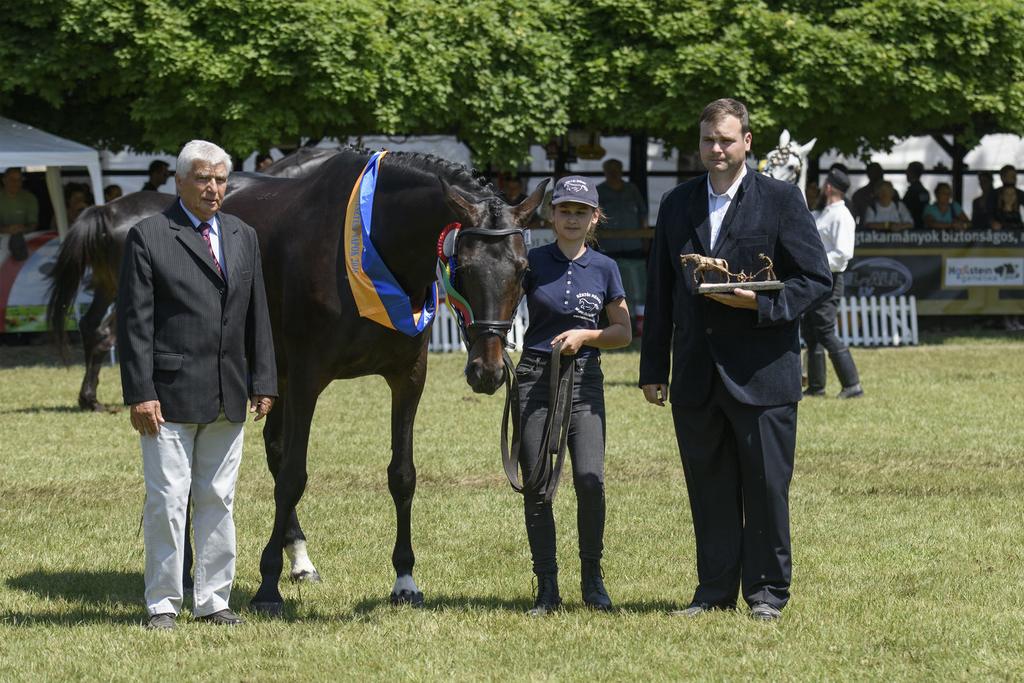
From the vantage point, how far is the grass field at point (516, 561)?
17.3 feet

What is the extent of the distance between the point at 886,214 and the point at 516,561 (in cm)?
1380

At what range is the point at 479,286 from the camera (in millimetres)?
5383

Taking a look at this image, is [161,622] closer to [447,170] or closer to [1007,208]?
[447,170]

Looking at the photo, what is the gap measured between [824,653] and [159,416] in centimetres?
277

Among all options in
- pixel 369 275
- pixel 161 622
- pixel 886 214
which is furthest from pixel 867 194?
pixel 161 622

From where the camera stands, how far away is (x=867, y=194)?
65.9ft

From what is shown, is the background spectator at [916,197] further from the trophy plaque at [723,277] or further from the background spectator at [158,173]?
the trophy plaque at [723,277]

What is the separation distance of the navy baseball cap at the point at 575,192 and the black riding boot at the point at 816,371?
7.67 metres

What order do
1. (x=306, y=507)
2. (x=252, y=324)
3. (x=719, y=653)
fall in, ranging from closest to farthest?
(x=719, y=653) → (x=252, y=324) → (x=306, y=507)

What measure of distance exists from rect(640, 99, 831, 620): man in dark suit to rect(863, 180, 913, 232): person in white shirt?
1429cm

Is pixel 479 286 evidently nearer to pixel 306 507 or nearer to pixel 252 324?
pixel 252 324

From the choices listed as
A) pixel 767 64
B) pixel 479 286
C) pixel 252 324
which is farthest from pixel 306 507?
pixel 767 64

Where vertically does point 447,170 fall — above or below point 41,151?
below

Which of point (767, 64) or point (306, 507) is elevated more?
point (767, 64)
